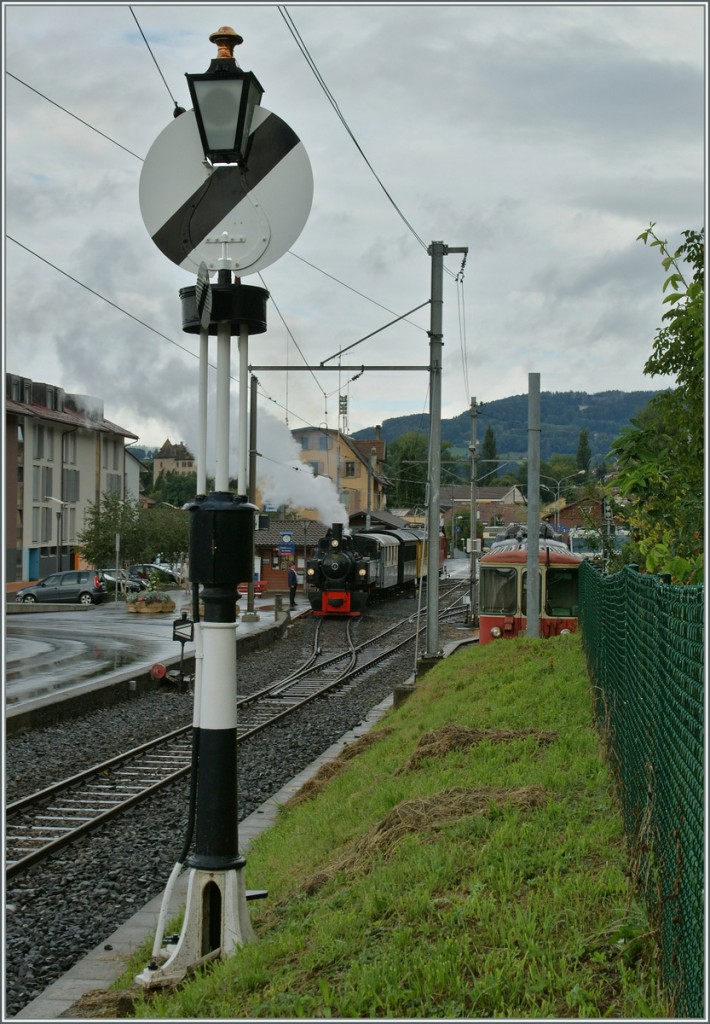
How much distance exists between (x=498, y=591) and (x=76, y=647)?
10465 millimetres

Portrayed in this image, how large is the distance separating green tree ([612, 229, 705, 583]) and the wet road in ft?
38.9

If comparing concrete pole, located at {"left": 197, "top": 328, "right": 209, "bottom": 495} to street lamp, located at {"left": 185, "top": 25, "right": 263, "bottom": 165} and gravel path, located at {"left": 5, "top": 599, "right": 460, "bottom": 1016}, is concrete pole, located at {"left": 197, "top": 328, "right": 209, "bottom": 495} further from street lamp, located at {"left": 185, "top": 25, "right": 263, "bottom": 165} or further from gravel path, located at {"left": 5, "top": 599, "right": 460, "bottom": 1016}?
gravel path, located at {"left": 5, "top": 599, "right": 460, "bottom": 1016}

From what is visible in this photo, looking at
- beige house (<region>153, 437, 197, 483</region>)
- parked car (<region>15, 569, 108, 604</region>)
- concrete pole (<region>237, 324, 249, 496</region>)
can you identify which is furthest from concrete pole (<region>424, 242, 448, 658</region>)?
beige house (<region>153, 437, 197, 483</region>)

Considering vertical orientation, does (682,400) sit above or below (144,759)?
above

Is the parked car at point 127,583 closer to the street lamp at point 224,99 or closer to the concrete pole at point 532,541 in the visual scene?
the concrete pole at point 532,541

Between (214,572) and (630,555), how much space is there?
11.0 m

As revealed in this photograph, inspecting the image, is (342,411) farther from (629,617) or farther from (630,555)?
(629,617)

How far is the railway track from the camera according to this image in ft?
33.0

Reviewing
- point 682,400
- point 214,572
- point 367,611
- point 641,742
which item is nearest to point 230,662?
point 214,572

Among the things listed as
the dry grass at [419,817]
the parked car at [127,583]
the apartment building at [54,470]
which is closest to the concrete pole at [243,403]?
the dry grass at [419,817]

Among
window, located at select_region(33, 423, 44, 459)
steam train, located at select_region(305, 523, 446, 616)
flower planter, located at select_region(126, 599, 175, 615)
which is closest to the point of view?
steam train, located at select_region(305, 523, 446, 616)

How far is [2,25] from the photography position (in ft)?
19.0

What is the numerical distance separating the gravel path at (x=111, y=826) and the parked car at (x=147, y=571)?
94.5ft

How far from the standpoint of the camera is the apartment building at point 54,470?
1996 inches
